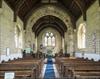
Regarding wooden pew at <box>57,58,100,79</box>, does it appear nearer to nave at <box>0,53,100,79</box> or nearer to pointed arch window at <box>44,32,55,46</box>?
nave at <box>0,53,100,79</box>

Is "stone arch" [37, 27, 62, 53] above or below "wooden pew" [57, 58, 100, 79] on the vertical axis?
above

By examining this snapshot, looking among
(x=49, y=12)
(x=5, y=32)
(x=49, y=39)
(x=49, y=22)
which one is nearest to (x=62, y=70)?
(x=5, y=32)

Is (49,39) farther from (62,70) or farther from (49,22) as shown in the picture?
(62,70)

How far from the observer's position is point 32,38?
28969 millimetres

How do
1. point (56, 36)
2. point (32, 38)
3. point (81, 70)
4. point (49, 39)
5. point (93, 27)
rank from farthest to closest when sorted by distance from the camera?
point (49, 39), point (56, 36), point (32, 38), point (93, 27), point (81, 70)

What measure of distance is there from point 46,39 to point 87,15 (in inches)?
1090

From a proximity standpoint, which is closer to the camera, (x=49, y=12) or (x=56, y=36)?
(x=49, y=12)

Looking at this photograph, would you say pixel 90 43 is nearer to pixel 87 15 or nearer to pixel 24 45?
pixel 87 15

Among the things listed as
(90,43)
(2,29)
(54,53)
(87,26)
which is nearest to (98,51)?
(90,43)

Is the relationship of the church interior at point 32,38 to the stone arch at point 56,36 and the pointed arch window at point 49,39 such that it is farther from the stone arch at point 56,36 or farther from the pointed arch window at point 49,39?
the pointed arch window at point 49,39

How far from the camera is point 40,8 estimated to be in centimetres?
2589

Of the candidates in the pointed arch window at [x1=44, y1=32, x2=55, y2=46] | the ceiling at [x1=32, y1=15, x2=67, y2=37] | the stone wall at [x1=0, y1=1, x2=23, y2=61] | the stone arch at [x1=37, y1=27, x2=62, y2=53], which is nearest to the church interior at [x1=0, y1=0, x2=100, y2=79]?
the stone wall at [x1=0, y1=1, x2=23, y2=61]

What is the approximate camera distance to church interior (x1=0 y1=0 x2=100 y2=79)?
13.1m

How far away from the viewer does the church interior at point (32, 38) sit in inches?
517
